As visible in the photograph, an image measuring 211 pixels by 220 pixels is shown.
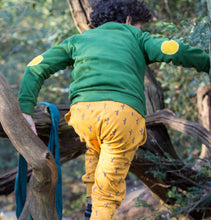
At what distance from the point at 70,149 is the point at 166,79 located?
2219 millimetres

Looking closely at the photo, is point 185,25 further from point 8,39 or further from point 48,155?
point 8,39

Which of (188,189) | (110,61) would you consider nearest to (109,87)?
(110,61)

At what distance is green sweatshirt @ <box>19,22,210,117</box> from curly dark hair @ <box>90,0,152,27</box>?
14 cm

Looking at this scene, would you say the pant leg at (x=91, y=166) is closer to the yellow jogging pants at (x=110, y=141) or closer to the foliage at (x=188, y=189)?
the yellow jogging pants at (x=110, y=141)

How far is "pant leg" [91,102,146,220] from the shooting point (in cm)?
202

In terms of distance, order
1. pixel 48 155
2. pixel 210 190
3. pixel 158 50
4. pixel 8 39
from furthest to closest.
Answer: pixel 8 39 → pixel 210 190 → pixel 158 50 → pixel 48 155

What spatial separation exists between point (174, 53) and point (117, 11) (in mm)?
539

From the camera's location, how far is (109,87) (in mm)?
2062

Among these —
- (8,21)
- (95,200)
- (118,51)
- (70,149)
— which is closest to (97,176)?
(95,200)

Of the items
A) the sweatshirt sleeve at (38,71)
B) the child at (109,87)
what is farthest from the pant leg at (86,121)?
the sweatshirt sleeve at (38,71)

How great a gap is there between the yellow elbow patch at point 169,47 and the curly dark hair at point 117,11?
1.44 ft

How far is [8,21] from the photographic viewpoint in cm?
798

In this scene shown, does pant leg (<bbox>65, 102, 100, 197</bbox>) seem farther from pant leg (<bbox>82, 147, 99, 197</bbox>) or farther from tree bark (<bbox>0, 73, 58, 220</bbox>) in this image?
tree bark (<bbox>0, 73, 58, 220</bbox>)

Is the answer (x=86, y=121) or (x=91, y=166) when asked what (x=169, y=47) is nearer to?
(x=86, y=121)
